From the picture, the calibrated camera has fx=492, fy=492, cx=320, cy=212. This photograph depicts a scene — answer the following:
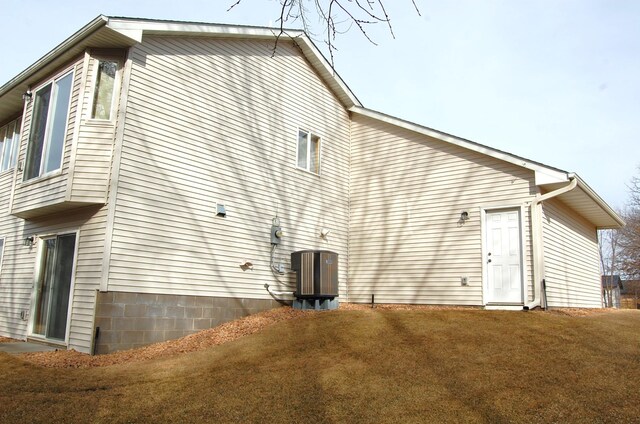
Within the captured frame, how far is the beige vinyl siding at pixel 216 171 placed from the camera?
8.48 metres

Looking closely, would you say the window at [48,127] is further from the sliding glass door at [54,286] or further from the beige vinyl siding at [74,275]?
the sliding glass door at [54,286]

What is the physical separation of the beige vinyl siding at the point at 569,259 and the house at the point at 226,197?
3.9 inches

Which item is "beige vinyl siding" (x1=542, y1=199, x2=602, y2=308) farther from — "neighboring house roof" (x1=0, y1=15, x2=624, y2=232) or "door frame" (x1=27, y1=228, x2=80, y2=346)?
"door frame" (x1=27, y1=228, x2=80, y2=346)

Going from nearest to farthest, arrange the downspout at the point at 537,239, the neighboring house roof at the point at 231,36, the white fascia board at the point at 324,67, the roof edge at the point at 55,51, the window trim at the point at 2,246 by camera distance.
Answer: the roof edge at the point at 55,51
the neighboring house roof at the point at 231,36
the downspout at the point at 537,239
the window trim at the point at 2,246
the white fascia board at the point at 324,67

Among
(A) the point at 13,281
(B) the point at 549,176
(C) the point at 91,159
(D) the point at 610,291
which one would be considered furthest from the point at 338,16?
(D) the point at 610,291

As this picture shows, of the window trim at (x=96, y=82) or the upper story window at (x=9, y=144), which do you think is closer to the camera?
the window trim at (x=96, y=82)

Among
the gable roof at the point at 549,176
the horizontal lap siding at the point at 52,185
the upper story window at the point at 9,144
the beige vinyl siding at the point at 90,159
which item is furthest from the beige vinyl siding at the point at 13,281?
the gable roof at the point at 549,176

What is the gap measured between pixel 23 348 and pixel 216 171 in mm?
4554

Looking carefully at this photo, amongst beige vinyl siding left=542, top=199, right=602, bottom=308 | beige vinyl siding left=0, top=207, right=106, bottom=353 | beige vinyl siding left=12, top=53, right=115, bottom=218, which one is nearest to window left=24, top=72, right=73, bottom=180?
beige vinyl siding left=12, top=53, right=115, bottom=218

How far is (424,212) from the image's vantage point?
38.9 ft

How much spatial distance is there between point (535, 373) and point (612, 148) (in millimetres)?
35129

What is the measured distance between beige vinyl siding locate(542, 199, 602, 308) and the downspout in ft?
1.53

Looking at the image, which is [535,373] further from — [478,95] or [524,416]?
[478,95]

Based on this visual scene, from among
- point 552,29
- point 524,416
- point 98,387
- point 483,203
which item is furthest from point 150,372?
point 483,203
